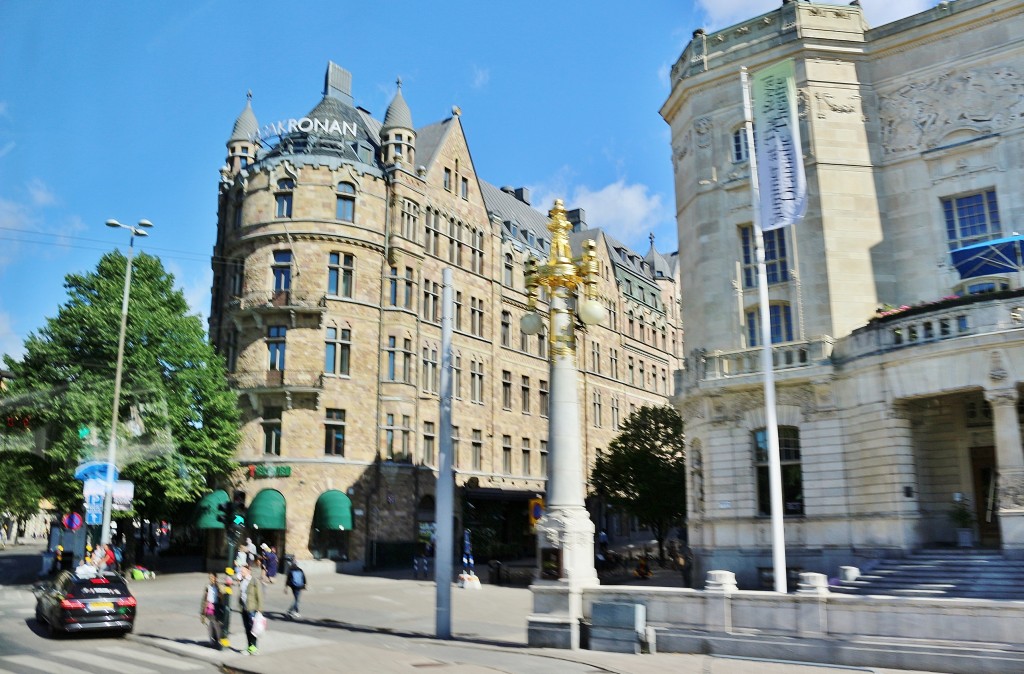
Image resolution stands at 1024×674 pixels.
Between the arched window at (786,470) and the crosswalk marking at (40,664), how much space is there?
21.1 metres

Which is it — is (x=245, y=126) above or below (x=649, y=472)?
above

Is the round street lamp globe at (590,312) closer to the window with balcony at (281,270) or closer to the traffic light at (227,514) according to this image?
the traffic light at (227,514)

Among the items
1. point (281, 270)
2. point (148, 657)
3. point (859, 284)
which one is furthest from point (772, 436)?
point (281, 270)

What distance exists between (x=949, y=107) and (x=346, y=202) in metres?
28.9

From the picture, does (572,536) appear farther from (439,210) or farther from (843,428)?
(439,210)

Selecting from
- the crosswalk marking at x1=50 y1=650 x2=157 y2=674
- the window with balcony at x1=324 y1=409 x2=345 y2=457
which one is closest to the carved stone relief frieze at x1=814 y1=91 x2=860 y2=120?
the window with balcony at x1=324 y1=409 x2=345 y2=457

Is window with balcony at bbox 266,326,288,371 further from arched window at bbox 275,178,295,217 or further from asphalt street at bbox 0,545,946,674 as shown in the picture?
asphalt street at bbox 0,545,946,674

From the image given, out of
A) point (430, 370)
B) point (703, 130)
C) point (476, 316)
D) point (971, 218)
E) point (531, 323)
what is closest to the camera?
point (531, 323)

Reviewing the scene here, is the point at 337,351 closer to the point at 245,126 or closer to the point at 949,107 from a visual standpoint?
the point at 245,126

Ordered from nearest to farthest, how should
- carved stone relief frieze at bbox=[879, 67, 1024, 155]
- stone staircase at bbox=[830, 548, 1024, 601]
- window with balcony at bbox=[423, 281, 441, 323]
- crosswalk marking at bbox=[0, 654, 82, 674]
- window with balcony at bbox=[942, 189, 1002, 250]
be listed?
crosswalk marking at bbox=[0, 654, 82, 674]
stone staircase at bbox=[830, 548, 1024, 601]
carved stone relief frieze at bbox=[879, 67, 1024, 155]
window with balcony at bbox=[942, 189, 1002, 250]
window with balcony at bbox=[423, 281, 441, 323]

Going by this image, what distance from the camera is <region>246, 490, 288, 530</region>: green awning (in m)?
40.1

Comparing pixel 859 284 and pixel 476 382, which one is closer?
pixel 859 284

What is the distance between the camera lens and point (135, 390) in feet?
121

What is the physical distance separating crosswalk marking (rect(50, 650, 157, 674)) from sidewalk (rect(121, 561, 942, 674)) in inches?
58.9
